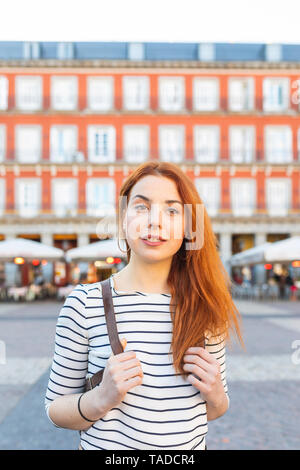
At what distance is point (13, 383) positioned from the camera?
5898 mm

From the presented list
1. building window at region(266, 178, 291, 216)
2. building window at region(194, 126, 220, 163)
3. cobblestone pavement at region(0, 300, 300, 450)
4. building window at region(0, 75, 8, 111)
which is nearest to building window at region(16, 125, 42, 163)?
building window at region(0, 75, 8, 111)

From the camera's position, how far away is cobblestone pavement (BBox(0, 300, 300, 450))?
12.9 ft

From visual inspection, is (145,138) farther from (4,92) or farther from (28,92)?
(4,92)

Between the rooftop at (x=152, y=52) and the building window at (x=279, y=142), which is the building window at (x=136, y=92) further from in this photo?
the building window at (x=279, y=142)

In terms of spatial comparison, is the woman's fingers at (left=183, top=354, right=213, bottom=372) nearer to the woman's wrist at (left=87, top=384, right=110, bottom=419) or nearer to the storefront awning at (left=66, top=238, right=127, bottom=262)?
the woman's wrist at (left=87, top=384, right=110, bottom=419)

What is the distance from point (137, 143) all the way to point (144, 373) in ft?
94.6

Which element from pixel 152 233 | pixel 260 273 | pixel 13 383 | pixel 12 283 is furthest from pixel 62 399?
pixel 260 273

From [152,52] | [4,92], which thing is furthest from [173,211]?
[152,52]

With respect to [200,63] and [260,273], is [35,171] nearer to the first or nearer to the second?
[200,63]

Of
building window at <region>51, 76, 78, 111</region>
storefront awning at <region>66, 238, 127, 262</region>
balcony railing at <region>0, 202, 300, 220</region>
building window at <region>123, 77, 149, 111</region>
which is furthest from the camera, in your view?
building window at <region>123, 77, 149, 111</region>

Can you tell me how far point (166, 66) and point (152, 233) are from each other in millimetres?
30093

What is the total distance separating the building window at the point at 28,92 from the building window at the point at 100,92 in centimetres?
311

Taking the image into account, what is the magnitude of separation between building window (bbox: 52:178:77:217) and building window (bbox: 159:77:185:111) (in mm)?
7594

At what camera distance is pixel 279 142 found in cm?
2981
